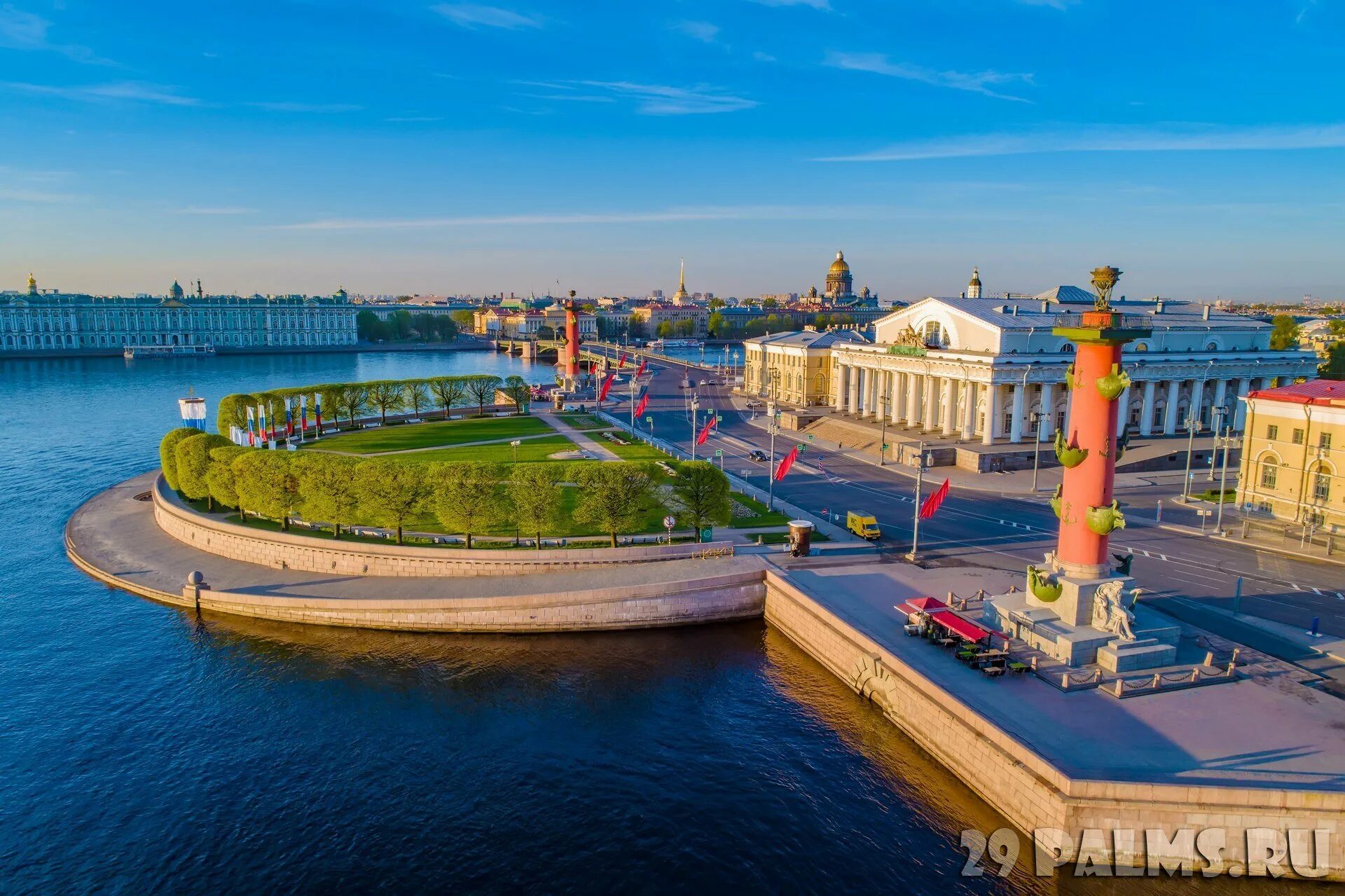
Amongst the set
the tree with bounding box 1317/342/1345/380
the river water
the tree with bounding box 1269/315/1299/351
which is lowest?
the river water

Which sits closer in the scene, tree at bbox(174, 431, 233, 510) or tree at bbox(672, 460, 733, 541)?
tree at bbox(672, 460, 733, 541)

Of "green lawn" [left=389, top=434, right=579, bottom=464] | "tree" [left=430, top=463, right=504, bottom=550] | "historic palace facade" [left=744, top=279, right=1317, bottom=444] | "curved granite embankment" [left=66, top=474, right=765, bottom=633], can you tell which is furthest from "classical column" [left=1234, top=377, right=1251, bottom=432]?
"tree" [left=430, top=463, right=504, bottom=550]

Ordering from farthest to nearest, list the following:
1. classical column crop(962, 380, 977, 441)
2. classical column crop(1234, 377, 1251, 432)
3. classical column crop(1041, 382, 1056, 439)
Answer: classical column crop(1234, 377, 1251, 432) → classical column crop(962, 380, 977, 441) → classical column crop(1041, 382, 1056, 439)

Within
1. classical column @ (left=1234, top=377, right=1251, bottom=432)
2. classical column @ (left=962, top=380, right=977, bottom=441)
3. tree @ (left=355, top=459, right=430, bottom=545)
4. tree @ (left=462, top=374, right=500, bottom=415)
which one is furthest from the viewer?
tree @ (left=462, top=374, right=500, bottom=415)

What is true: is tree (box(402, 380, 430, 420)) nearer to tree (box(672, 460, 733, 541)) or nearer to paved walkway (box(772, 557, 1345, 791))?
tree (box(672, 460, 733, 541))

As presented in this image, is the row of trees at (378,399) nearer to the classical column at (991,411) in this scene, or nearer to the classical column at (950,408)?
the classical column at (950,408)

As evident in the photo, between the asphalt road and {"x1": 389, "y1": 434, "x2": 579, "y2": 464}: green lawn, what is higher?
{"x1": 389, "y1": 434, "x2": 579, "y2": 464}: green lawn

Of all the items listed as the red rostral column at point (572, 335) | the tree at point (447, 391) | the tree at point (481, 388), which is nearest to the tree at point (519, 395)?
the tree at point (481, 388)
